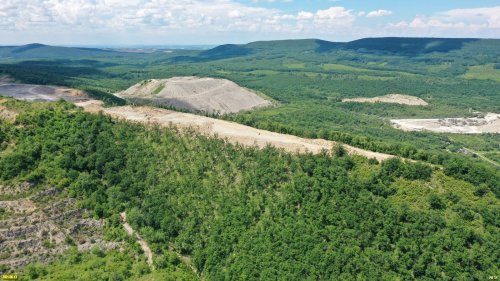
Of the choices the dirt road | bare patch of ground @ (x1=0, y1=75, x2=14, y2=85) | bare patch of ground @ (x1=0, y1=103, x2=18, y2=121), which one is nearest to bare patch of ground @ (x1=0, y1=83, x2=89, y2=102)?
bare patch of ground @ (x1=0, y1=75, x2=14, y2=85)

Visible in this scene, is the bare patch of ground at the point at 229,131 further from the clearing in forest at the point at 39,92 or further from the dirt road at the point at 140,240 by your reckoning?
the clearing in forest at the point at 39,92

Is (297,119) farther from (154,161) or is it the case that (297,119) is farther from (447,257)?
(447,257)

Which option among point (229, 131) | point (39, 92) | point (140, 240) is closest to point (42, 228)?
point (140, 240)

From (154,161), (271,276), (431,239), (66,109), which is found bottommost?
(271,276)

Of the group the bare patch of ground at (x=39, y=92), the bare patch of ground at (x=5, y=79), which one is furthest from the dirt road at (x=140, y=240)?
the bare patch of ground at (x=5, y=79)

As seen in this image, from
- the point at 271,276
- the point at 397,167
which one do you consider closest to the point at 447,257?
the point at 397,167

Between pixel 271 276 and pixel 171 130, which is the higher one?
pixel 171 130
